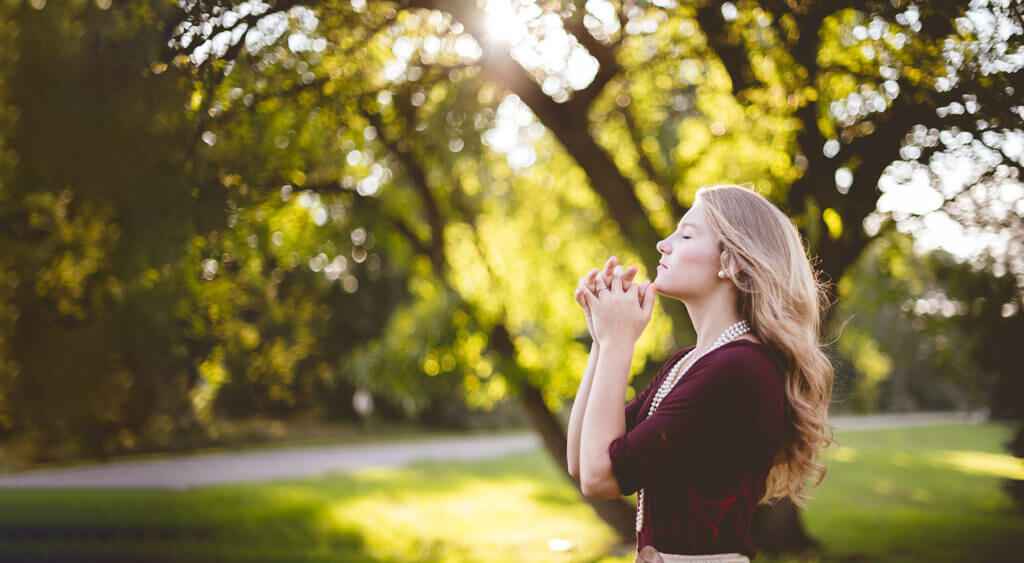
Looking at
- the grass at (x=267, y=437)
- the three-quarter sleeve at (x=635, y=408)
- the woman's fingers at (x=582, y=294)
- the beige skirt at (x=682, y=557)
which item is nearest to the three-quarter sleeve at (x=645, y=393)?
the three-quarter sleeve at (x=635, y=408)

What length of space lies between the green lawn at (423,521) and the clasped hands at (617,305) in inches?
180

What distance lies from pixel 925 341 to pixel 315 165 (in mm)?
6908

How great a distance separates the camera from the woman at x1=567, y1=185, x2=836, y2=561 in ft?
5.44

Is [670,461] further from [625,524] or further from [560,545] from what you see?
[625,524]

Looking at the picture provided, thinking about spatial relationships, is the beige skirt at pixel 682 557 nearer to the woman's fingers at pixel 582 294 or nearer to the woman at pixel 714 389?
the woman at pixel 714 389

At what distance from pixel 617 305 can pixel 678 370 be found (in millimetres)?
297

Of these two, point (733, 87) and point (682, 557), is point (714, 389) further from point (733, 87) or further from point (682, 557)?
point (733, 87)

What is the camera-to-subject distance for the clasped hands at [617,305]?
5.98 ft

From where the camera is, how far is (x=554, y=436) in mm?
8195

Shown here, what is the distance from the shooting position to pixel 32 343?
689 centimetres

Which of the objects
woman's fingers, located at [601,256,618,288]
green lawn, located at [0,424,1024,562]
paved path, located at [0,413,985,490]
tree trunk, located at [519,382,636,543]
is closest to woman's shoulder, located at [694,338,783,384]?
woman's fingers, located at [601,256,618,288]

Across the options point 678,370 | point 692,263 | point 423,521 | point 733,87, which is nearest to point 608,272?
point 692,263

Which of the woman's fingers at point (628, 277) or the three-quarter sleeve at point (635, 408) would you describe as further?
the three-quarter sleeve at point (635, 408)

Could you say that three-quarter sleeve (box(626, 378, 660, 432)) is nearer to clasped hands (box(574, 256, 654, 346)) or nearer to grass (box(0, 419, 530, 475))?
clasped hands (box(574, 256, 654, 346))
